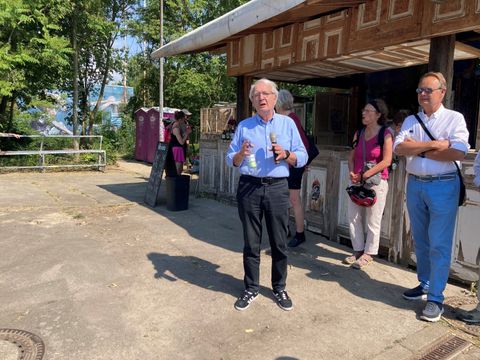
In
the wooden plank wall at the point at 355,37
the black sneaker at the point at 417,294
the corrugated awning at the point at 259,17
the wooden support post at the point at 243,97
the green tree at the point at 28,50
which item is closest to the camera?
the black sneaker at the point at 417,294

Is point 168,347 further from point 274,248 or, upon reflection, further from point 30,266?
point 30,266

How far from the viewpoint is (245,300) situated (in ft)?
11.5

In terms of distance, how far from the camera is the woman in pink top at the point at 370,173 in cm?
413

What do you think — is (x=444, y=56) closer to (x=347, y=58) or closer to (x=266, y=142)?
(x=347, y=58)

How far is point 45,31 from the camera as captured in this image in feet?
41.4

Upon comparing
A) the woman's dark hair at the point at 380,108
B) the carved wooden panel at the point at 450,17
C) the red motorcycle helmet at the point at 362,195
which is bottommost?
the red motorcycle helmet at the point at 362,195

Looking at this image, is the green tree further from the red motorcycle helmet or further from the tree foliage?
the red motorcycle helmet

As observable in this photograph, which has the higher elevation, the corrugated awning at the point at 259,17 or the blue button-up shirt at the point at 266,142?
the corrugated awning at the point at 259,17

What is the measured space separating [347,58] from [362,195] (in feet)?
9.20

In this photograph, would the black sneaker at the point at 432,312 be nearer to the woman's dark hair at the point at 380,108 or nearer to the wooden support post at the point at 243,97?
the woman's dark hair at the point at 380,108

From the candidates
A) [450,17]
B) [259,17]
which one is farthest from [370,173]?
[259,17]

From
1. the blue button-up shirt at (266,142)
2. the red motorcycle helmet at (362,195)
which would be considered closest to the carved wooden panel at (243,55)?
the red motorcycle helmet at (362,195)

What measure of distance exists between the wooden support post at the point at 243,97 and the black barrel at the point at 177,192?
1561 mm

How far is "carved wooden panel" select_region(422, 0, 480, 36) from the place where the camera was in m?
3.75
